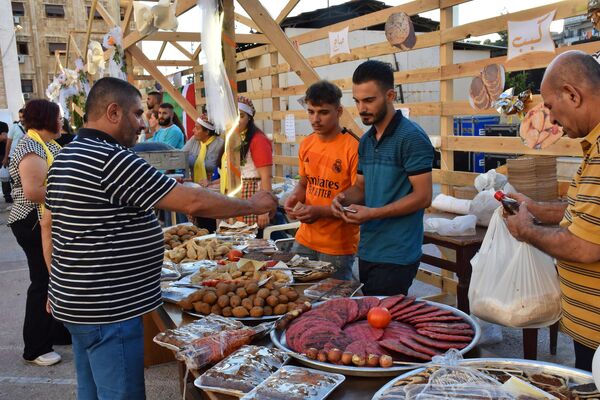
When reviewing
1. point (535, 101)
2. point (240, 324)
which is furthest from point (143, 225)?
point (535, 101)

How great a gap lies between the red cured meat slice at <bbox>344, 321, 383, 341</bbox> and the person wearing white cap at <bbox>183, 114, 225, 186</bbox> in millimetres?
4379

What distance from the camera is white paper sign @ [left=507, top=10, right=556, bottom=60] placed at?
357 cm

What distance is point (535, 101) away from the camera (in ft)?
12.2

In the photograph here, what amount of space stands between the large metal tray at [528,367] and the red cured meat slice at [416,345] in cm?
13

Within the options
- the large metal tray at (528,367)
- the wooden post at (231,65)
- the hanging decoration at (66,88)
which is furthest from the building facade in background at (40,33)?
the large metal tray at (528,367)

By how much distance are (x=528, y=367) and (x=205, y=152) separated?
5.31 meters

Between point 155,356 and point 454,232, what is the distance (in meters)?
2.48

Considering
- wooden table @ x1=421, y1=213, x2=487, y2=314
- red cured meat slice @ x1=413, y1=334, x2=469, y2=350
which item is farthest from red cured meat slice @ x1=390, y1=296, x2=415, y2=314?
wooden table @ x1=421, y1=213, x2=487, y2=314

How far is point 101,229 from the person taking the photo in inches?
77.1

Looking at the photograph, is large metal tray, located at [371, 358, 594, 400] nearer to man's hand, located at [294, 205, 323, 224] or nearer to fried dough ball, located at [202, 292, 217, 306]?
fried dough ball, located at [202, 292, 217, 306]

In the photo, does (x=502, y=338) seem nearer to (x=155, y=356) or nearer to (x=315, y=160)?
(x=315, y=160)

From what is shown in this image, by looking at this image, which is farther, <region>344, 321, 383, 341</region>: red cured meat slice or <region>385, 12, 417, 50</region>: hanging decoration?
<region>385, 12, 417, 50</region>: hanging decoration

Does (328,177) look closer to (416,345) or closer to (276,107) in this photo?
(416,345)

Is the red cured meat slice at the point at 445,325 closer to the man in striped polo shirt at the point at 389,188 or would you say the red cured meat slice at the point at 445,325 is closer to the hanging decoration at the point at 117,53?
the man in striped polo shirt at the point at 389,188
